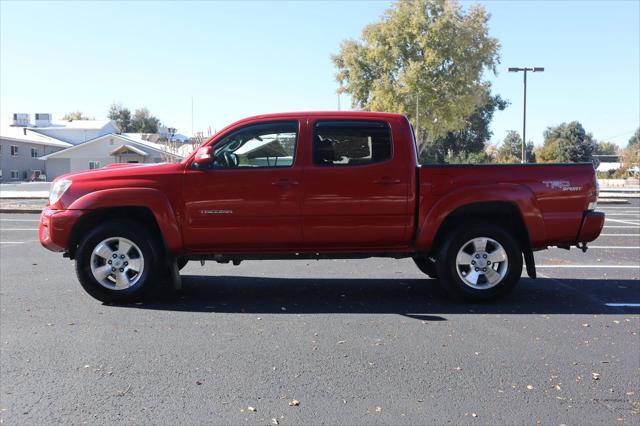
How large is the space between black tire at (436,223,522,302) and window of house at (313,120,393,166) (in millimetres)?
1194

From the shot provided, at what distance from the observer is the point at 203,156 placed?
5.83 meters

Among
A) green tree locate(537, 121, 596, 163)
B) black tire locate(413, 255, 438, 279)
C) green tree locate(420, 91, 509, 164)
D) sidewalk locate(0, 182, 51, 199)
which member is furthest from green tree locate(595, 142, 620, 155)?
black tire locate(413, 255, 438, 279)

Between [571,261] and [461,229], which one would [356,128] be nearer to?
[461,229]

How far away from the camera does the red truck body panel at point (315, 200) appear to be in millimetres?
5863

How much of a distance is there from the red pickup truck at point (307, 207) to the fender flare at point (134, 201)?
0.01 metres

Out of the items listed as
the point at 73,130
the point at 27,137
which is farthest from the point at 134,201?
the point at 73,130

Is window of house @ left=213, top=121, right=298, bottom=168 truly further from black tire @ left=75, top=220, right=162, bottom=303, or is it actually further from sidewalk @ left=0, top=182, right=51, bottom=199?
sidewalk @ left=0, top=182, right=51, bottom=199

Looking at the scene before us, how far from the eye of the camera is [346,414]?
3428mm

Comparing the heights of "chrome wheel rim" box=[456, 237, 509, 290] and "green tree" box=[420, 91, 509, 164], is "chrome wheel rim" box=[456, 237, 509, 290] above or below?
below

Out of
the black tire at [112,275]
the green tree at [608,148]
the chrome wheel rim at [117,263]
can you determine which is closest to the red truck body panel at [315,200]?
the black tire at [112,275]

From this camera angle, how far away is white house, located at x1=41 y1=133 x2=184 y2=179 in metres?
49.7

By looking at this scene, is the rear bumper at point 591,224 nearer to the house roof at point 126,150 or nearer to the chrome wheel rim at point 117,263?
the chrome wheel rim at point 117,263

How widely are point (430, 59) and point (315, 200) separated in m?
29.7

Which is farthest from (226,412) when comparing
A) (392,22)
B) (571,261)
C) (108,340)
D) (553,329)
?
(392,22)
